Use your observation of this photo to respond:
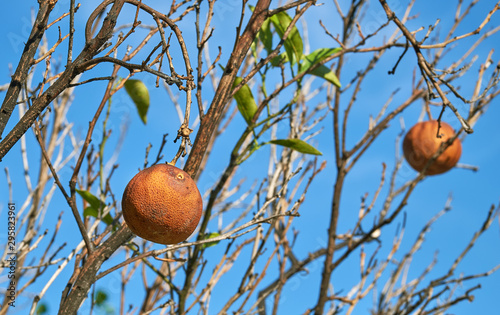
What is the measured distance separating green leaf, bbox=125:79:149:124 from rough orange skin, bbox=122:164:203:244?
608 millimetres

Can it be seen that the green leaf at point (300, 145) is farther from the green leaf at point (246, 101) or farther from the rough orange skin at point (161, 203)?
the rough orange skin at point (161, 203)

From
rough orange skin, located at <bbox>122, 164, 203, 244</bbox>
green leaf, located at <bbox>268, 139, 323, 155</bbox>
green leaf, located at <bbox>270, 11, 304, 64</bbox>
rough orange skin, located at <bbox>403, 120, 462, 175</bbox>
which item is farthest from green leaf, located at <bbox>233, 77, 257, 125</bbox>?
rough orange skin, located at <bbox>403, 120, 462, 175</bbox>

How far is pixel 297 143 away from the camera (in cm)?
137

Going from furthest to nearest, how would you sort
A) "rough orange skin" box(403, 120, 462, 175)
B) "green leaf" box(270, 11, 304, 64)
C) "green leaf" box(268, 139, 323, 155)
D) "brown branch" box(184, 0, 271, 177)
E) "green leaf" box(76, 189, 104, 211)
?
1. "rough orange skin" box(403, 120, 462, 175)
2. "green leaf" box(270, 11, 304, 64)
3. "green leaf" box(76, 189, 104, 211)
4. "green leaf" box(268, 139, 323, 155)
5. "brown branch" box(184, 0, 271, 177)

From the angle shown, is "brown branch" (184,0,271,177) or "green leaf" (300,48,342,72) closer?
"brown branch" (184,0,271,177)

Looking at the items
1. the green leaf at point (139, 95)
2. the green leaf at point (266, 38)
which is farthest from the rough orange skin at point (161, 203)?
the green leaf at point (266, 38)

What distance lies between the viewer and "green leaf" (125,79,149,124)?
58.1 inches

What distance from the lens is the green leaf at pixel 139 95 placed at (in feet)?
4.84

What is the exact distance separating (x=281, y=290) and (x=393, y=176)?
955mm

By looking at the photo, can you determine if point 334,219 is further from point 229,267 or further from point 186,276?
point 186,276

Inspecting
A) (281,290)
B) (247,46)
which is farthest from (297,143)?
(281,290)

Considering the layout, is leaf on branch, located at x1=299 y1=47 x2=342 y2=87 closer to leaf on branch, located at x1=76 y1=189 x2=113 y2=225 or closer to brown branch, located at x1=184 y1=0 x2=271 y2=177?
brown branch, located at x1=184 y1=0 x2=271 y2=177

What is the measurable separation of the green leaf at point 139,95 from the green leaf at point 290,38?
460 mm

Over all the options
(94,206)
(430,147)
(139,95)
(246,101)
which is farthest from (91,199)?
(430,147)
